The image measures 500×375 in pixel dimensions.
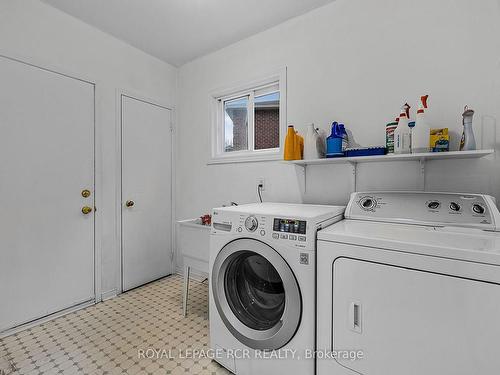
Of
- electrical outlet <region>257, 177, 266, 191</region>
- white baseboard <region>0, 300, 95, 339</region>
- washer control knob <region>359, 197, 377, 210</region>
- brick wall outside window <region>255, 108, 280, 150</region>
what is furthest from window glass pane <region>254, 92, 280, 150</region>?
white baseboard <region>0, 300, 95, 339</region>

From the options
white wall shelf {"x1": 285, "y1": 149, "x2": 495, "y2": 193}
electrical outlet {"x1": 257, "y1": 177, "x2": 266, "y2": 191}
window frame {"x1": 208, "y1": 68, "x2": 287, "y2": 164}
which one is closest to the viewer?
white wall shelf {"x1": 285, "y1": 149, "x2": 495, "y2": 193}

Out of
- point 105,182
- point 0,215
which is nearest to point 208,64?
point 105,182

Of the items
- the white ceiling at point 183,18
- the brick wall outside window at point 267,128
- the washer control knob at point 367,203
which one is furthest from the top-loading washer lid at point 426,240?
the white ceiling at point 183,18

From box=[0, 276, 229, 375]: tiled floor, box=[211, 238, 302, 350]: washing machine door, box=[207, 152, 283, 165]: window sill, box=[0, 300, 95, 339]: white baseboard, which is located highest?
box=[207, 152, 283, 165]: window sill

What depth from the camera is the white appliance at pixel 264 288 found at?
45.0 inches

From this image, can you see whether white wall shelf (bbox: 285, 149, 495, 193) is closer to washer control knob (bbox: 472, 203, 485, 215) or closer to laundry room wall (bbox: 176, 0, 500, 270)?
laundry room wall (bbox: 176, 0, 500, 270)

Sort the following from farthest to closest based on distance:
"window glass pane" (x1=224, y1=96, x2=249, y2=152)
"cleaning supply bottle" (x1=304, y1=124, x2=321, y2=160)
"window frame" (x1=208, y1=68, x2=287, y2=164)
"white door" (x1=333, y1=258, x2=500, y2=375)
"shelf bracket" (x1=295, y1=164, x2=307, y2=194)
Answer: "window glass pane" (x1=224, y1=96, x2=249, y2=152) < "window frame" (x1=208, y1=68, x2=287, y2=164) < "shelf bracket" (x1=295, y1=164, x2=307, y2=194) < "cleaning supply bottle" (x1=304, y1=124, x2=321, y2=160) < "white door" (x1=333, y1=258, x2=500, y2=375)

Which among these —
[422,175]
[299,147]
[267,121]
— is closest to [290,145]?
[299,147]

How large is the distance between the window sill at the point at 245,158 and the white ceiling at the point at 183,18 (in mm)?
1134

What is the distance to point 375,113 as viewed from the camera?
1690 mm

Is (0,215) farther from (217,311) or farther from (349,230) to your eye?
(349,230)

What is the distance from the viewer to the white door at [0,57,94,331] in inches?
67.5

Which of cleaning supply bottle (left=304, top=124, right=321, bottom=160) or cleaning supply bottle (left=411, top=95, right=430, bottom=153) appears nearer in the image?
cleaning supply bottle (left=411, top=95, right=430, bottom=153)

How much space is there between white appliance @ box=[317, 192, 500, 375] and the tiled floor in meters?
0.87
